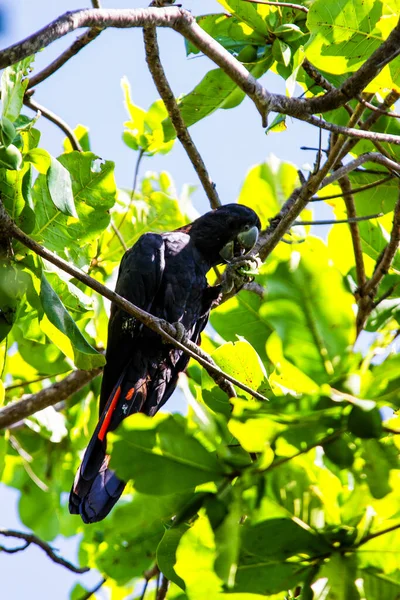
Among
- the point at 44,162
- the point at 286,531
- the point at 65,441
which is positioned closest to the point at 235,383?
the point at 286,531

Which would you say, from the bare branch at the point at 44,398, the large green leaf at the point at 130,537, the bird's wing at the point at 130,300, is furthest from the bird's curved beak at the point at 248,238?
the large green leaf at the point at 130,537

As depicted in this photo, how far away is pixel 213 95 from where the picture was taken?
2992 mm

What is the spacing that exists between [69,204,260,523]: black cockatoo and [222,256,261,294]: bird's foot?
10 centimetres

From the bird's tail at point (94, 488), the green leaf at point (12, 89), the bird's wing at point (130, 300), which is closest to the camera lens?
the green leaf at point (12, 89)

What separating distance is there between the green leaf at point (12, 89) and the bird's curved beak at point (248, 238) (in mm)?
1941

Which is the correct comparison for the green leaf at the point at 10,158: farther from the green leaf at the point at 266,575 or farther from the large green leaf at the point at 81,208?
the green leaf at the point at 266,575

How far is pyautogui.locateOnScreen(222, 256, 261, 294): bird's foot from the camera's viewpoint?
307 centimetres

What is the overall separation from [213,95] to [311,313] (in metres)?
2.08

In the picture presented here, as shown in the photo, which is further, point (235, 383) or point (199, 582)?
point (235, 383)

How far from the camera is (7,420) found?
3254 millimetres

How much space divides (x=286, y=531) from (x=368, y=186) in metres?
2.35

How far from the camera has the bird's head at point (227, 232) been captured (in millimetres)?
3648

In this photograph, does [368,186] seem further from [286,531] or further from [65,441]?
[286,531]

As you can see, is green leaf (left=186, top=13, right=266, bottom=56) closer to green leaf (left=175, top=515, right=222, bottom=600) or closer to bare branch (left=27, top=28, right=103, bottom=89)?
bare branch (left=27, top=28, right=103, bottom=89)
